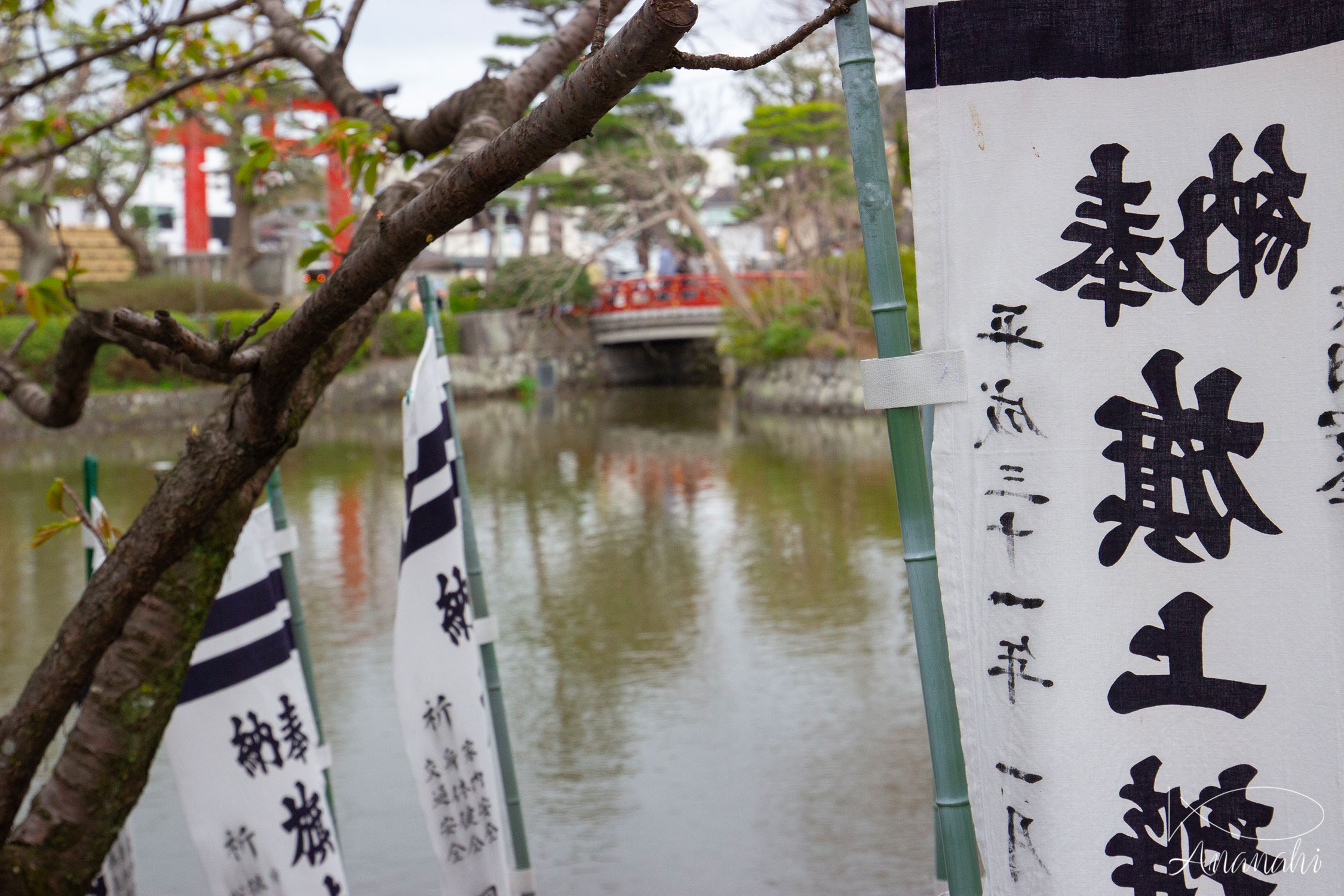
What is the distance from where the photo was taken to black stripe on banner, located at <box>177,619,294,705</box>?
110 inches

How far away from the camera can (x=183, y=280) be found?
1950cm

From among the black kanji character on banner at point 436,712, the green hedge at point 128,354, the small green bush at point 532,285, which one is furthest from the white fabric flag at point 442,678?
the small green bush at point 532,285

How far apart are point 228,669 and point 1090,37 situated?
2.34m

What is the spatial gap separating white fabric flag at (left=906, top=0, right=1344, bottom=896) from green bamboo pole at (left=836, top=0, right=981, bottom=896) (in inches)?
1.8

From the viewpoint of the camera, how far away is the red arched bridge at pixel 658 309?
20.1 meters

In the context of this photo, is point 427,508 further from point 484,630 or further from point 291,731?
point 291,731

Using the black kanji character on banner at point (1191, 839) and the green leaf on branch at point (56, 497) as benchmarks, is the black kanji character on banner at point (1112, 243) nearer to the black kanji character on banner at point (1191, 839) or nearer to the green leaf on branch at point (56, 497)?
the black kanji character on banner at point (1191, 839)

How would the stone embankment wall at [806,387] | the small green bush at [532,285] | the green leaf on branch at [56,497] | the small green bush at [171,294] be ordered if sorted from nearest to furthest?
1. the green leaf on branch at [56,497]
2. the stone embankment wall at [806,387]
3. the small green bush at [171,294]
4. the small green bush at [532,285]

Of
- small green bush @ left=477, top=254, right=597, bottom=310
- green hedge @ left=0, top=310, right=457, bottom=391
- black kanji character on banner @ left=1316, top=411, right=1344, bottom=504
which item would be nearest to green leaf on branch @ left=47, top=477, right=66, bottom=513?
black kanji character on banner @ left=1316, top=411, right=1344, bottom=504

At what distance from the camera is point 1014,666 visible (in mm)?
1401

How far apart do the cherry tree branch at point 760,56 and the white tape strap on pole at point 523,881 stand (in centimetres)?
244

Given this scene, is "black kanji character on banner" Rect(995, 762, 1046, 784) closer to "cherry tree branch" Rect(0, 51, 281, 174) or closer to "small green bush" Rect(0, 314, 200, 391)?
"cherry tree branch" Rect(0, 51, 281, 174)

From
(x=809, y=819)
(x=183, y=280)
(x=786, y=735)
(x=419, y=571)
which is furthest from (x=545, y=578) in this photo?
(x=183, y=280)

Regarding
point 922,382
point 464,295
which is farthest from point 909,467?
point 464,295
